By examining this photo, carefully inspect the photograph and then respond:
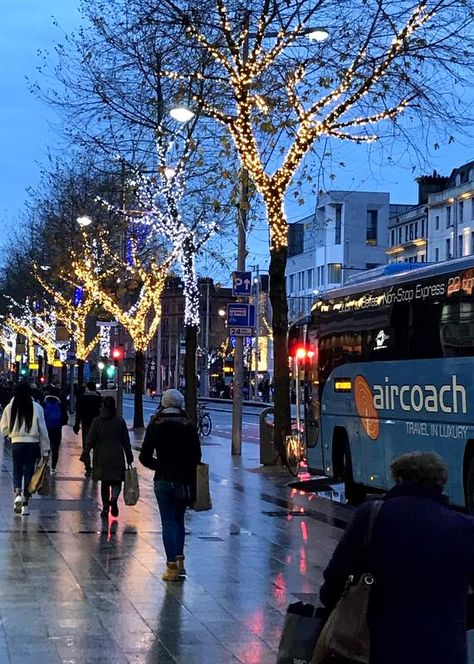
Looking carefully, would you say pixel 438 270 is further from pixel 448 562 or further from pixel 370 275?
pixel 448 562

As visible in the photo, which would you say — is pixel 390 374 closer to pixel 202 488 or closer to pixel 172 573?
pixel 202 488

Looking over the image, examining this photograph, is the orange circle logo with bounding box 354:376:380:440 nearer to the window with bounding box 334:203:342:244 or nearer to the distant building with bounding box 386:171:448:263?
the distant building with bounding box 386:171:448:263

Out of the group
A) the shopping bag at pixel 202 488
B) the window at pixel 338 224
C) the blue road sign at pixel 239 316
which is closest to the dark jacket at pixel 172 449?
the shopping bag at pixel 202 488

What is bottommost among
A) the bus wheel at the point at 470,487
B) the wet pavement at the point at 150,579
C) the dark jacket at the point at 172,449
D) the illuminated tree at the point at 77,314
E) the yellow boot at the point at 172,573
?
the wet pavement at the point at 150,579

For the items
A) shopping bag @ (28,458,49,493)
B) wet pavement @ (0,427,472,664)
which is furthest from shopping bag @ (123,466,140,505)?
shopping bag @ (28,458,49,493)

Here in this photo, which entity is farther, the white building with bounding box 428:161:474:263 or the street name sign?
the white building with bounding box 428:161:474:263

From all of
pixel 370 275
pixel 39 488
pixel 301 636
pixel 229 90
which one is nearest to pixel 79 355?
pixel 229 90

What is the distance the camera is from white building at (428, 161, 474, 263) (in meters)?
81.2

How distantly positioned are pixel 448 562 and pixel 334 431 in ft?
47.5

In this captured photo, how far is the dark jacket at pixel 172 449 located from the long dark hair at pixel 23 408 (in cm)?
476

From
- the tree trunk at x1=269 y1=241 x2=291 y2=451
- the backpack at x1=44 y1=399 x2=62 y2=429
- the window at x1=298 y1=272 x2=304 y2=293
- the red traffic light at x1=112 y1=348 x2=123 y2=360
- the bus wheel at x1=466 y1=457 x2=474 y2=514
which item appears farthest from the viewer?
the window at x1=298 y1=272 x2=304 y2=293

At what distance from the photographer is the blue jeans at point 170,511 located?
33.2 ft

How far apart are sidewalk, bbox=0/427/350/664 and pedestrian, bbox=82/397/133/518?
34 cm

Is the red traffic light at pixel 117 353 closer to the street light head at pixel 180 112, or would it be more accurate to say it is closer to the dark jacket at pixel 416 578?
the street light head at pixel 180 112
